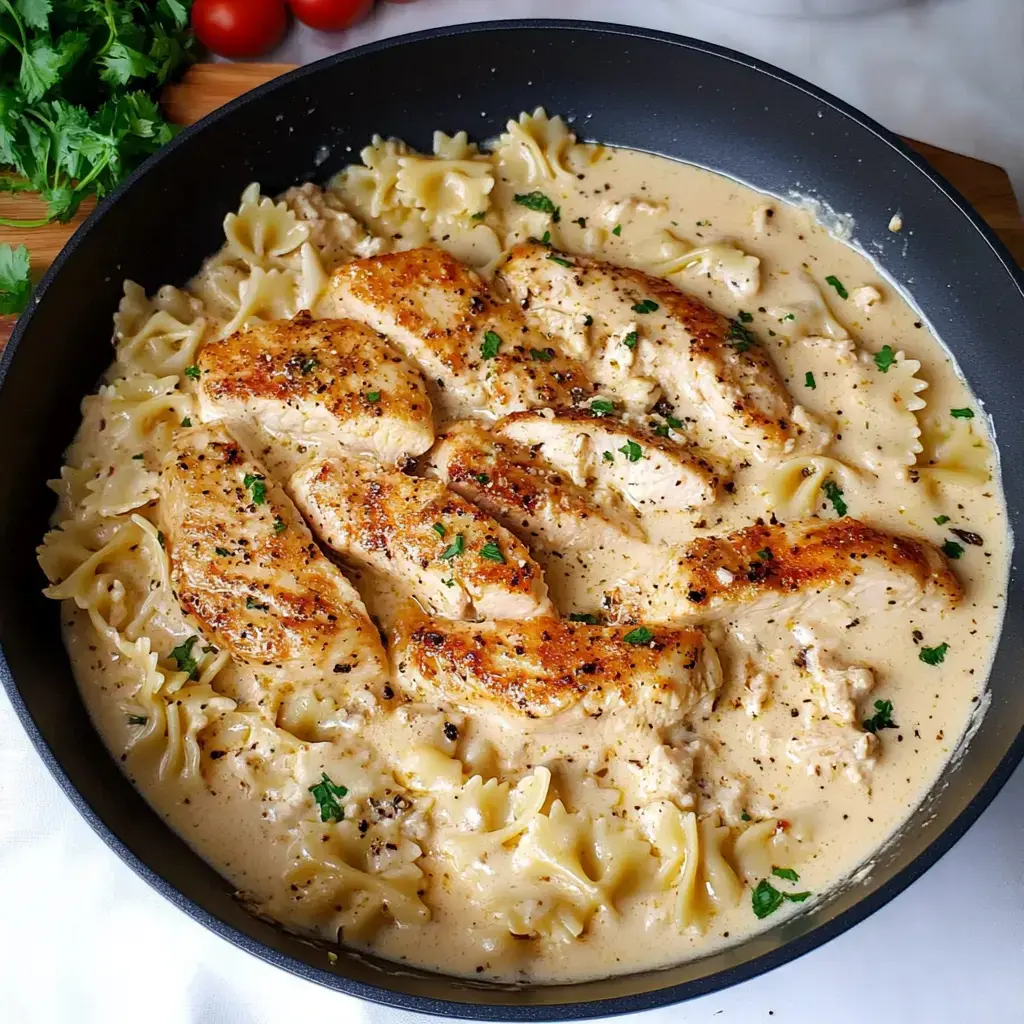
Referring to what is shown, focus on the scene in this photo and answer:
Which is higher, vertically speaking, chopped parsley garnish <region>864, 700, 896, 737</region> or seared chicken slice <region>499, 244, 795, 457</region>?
seared chicken slice <region>499, 244, 795, 457</region>

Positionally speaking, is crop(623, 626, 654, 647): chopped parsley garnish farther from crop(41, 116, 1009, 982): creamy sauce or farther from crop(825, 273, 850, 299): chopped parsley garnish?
crop(825, 273, 850, 299): chopped parsley garnish

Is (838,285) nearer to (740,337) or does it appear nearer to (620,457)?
(740,337)

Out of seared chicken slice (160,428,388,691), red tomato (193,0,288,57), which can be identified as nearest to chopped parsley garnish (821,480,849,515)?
seared chicken slice (160,428,388,691)

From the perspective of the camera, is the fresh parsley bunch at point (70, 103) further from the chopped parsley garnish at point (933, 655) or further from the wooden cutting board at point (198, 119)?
the chopped parsley garnish at point (933, 655)

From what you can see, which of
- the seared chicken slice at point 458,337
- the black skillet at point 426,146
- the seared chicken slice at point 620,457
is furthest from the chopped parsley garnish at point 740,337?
the black skillet at point 426,146

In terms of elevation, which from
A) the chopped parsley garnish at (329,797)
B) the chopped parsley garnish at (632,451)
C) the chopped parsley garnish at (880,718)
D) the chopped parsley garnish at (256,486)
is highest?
the chopped parsley garnish at (632,451)

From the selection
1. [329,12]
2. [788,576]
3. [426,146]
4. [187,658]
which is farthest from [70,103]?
[788,576]

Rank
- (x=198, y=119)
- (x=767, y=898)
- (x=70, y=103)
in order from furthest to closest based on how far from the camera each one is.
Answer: (x=198, y=119) < (x=70, y=103) < (x=767, y=898)
